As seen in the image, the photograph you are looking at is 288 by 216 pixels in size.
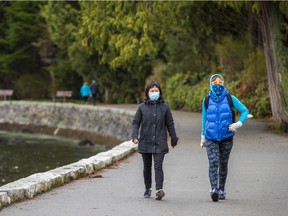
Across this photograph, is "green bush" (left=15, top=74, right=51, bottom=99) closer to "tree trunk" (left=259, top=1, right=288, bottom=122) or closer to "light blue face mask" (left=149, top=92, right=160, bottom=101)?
"tree trunk" (left=259, top=1, right=288, bottom=122)

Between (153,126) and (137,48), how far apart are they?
13070 mm

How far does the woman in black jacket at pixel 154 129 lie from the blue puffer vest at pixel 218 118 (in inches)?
22.6

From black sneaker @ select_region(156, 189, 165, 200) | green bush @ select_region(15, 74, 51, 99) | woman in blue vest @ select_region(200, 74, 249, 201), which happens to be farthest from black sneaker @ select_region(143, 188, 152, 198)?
green bush @ select_region(15, 74, 51, 99)

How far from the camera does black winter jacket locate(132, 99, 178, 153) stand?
12023 millimetres

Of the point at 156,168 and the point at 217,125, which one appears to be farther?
the point at 156,168

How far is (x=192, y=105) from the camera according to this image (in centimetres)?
3931

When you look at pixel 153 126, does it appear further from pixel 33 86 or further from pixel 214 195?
pixel 33 86

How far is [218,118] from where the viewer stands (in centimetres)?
1180

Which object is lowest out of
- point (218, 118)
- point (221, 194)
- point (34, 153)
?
point (34, 153)

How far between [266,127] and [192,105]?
1215 centimetres

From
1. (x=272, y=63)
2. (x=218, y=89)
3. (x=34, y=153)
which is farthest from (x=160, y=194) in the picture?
(x=34, y=153)

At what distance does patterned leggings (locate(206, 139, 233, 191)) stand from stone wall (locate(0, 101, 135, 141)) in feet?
86.9

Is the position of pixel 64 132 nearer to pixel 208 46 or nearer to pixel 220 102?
pixel 208 46

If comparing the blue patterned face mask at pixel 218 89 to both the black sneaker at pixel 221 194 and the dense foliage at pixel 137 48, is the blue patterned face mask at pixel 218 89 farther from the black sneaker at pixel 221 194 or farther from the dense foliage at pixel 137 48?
the dense foliage at pixel 137 48
